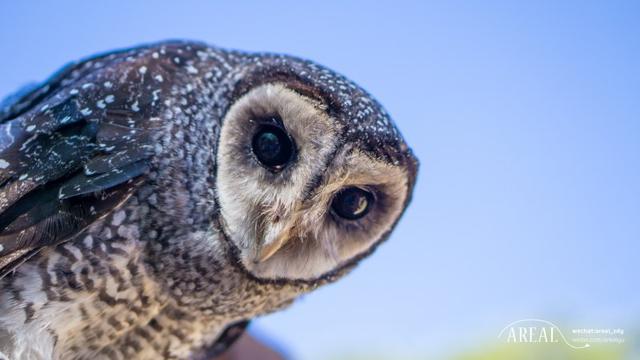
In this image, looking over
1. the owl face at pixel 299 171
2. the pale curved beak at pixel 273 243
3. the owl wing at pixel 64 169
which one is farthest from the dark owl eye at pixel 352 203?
the owl wing at pixel 64 169

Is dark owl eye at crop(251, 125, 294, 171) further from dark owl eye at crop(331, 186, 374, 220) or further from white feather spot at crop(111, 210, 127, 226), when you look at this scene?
white feather spot at crop(111, 210, 127, 226)

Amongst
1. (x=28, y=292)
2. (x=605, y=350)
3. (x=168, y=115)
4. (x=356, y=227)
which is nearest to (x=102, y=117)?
(x=168, y=115)

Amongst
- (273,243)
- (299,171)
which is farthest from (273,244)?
(299,171)

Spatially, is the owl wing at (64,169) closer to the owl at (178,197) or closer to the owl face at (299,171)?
the owl at (178,197)

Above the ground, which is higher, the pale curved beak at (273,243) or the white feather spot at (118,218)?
the pale curved beak at (273,243)

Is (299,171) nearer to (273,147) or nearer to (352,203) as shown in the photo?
(273,147)

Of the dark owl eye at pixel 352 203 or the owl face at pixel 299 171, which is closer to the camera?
the owl face at pixel 299 171
